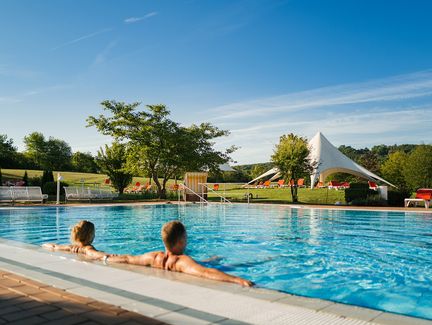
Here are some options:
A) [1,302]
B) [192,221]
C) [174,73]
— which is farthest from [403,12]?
[1,302]

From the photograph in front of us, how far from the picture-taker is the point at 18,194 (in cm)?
1889

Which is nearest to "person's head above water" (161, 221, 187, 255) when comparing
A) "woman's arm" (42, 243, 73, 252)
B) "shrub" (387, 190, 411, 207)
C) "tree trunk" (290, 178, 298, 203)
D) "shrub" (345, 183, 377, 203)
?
"woman's arm" (42, 243, 73, 252)

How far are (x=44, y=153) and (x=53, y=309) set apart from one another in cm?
7094

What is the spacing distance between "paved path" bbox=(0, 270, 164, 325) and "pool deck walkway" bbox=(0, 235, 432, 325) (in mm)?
13

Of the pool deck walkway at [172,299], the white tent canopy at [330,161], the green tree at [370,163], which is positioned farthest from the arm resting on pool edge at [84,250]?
the green tree at [370,163]

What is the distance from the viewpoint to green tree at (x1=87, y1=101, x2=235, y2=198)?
84.1ft

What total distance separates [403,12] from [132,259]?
18817mm

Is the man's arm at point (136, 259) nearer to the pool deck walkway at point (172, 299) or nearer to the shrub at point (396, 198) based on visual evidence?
the pool deck walkway at point (172, 299)

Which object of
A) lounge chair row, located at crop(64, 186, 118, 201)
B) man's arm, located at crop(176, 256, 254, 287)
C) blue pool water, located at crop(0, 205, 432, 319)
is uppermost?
lounge chair row, located at crop(64, 186, 118, 201)

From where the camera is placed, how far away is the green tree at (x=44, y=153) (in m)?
63.0

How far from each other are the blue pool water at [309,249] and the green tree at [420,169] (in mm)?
17540

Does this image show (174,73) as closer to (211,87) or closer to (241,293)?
(211,87)

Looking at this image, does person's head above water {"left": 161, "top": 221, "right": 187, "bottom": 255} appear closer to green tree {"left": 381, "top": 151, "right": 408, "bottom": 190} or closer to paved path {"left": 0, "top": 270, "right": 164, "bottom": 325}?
paved path {"left": 0, "top": 270, "right": 164, "bottom": 325}

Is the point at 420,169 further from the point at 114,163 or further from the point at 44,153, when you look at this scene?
the point at 44,153
